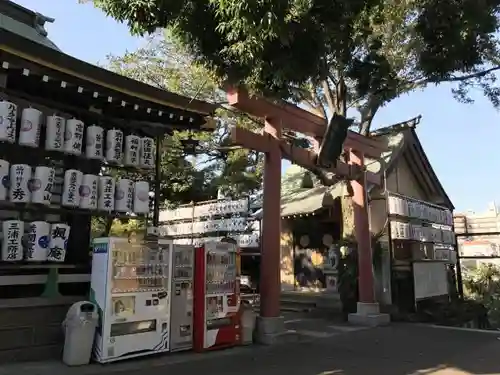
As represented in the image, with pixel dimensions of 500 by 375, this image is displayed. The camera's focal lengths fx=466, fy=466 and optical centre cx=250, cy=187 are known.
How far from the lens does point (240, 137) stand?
8.76 m

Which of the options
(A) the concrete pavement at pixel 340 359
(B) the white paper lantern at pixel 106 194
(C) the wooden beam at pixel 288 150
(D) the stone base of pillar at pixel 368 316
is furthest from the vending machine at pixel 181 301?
(D) the stone base of pillar at pixel 368 316

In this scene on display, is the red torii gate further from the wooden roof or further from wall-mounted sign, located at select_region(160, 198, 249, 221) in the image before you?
wall-mounted sign, located at select_region(160, 198, 249, 221)

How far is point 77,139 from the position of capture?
290 inches

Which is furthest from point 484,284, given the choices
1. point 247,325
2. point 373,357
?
point 247,325

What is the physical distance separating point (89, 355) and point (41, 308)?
1.04 m

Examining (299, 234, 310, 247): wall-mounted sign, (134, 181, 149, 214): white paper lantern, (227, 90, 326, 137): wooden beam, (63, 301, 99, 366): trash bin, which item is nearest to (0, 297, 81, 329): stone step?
(63, 301, 99, 366): trash bin

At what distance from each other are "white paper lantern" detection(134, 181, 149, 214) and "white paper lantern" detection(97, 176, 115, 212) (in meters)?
0.45

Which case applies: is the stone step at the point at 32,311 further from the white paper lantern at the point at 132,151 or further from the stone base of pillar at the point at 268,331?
the stone base of pillar at the point at 268,331

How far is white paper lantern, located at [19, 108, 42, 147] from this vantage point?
6777 millimetres

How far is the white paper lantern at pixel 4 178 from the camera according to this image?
649 centimetres

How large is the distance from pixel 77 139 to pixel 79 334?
2.97 m

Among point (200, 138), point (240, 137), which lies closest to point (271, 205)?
point (240, 137)

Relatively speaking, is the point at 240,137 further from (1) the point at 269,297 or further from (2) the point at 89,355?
(2) the point at 89,355

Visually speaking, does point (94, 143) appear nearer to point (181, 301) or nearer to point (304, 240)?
point (181, 301)
